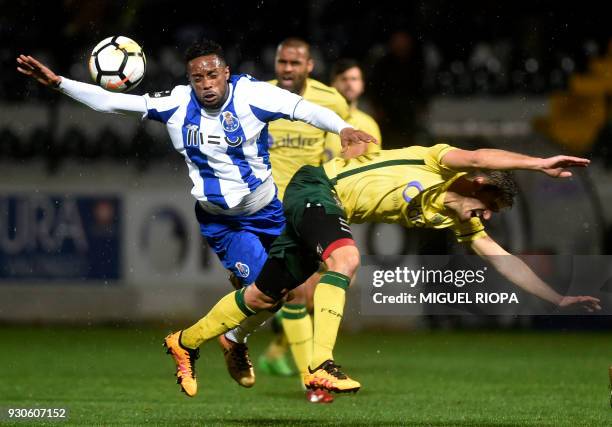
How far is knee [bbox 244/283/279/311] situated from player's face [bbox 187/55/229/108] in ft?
3.51

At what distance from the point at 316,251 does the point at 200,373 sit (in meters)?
3.51

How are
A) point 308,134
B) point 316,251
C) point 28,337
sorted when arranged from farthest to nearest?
point 28,337
point 308,134
point 316,251

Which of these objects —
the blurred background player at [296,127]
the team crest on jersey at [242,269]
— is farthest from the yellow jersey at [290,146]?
the team crest on jersey at [242,269]

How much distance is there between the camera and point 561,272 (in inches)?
517

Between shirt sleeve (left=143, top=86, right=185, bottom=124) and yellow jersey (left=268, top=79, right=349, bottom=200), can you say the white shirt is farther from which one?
yellow jersey (left=268, top=79, right=349, bottom=200)

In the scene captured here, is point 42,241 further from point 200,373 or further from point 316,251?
point 316,251

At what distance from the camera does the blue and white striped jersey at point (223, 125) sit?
7.66 m

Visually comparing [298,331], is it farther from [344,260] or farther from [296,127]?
[344,260]

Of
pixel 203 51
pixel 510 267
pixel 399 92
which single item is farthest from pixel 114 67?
pixel 399 92

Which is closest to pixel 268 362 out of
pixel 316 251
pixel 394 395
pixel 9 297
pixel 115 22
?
pixel 394 395

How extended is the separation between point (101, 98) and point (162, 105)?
0.34 meters

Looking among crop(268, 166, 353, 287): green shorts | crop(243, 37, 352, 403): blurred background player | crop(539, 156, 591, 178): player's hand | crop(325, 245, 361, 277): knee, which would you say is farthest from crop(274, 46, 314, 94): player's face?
crop(539, 156, 591, 178): player's hand

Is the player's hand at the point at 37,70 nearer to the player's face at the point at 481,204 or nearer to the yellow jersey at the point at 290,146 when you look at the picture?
the player's face at the point at 481,204

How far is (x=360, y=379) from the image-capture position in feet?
32.0
